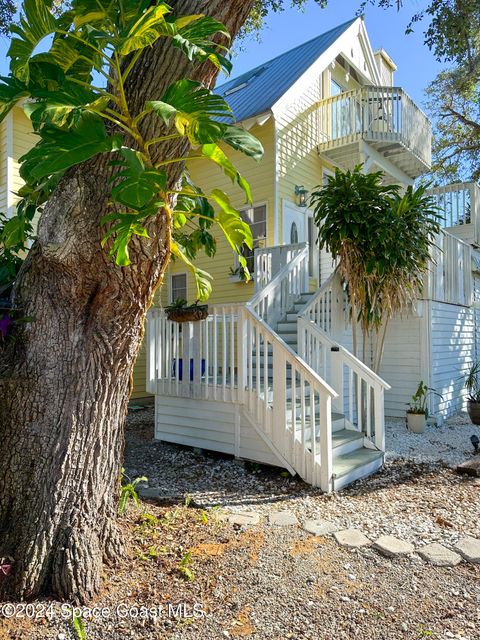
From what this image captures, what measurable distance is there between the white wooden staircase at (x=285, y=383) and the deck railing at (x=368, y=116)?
3954 mm

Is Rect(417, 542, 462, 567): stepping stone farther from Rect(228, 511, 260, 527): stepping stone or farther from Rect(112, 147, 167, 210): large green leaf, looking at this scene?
Rect(112, 147, 167, 210): large green leaf

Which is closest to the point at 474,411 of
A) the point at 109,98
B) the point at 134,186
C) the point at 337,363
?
the point at 337,363

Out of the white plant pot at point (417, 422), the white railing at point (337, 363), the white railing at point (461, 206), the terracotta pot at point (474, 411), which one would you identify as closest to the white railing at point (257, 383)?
the white railing at point (337, 363)

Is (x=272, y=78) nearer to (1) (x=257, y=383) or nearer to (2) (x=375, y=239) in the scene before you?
(2) (x=375, y=239)

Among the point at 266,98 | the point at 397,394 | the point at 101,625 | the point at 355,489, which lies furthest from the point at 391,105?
the point at 101,625

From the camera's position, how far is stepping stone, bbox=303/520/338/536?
3.22 meters

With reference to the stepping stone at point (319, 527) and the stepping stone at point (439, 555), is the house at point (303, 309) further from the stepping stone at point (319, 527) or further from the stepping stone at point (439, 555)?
the stepping stone at point (439, 555)

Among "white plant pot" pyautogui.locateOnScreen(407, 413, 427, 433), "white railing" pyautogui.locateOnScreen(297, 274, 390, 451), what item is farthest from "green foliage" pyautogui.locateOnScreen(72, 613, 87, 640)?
"white plant pot" pyautogui.locateOnScreen(407, 413, 427, 433)

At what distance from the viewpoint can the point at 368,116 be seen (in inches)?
357

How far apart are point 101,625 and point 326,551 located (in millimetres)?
1489

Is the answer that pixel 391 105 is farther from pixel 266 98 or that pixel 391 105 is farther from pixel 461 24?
pixel 461 24

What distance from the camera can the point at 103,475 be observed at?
247 centimetres

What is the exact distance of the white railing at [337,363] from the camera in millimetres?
4895

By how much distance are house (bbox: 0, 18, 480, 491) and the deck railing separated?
0.03 m
